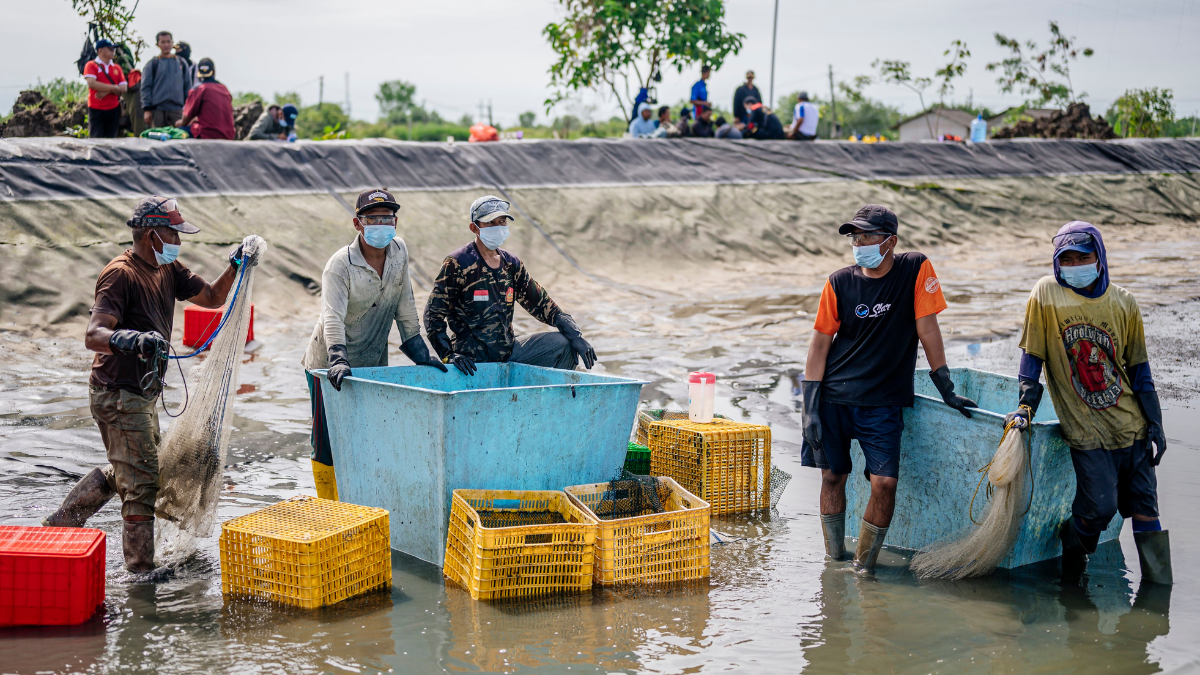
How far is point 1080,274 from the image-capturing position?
4383 millimetres

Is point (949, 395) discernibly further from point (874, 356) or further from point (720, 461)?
point (720, 461)

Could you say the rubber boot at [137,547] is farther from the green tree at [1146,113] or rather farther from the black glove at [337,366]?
the green tree at [1146,113]

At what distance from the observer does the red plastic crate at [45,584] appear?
400cm

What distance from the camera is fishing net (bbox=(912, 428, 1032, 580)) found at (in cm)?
443

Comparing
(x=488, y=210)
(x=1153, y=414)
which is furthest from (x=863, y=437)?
(x=488, y=210)

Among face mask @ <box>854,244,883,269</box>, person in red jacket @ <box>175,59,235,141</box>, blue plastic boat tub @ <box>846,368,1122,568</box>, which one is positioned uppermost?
person in red jacket @ <box>175,59,235,141</box>

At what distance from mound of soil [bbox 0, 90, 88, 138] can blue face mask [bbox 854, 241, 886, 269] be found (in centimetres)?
1598

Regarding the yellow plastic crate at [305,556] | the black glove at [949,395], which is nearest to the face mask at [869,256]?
the black glove at [949,395]

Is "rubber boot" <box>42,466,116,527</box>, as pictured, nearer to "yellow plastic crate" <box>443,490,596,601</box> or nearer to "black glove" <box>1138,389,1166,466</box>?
"yellow plastic crate" <box>443,490,596,601</box>

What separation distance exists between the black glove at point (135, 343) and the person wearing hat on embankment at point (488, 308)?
63.7 inches

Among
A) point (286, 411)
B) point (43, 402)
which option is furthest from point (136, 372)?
point (43, 402)

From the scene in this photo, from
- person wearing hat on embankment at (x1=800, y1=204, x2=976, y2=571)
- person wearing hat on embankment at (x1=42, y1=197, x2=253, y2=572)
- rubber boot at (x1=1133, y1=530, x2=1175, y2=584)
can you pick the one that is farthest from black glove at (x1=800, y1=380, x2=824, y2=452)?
person wearing hat on embankment at (x1=42, y1=197, x2=253, y2=572)

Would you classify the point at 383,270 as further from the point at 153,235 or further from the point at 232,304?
the point at 153,235

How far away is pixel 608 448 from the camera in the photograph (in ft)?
17.0
